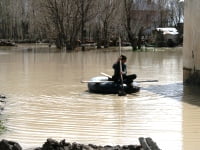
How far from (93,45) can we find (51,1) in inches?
379

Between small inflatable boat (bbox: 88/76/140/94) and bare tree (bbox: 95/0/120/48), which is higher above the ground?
bare tree (bbox: 95/0/120/48)

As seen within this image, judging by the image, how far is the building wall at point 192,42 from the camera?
14.2 meters

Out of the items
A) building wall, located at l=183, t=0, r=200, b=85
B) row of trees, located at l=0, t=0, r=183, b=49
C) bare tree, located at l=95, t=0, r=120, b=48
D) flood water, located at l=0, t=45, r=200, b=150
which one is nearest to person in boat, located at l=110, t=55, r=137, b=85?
flood water, located at l=0, t=45, r=200, b=150

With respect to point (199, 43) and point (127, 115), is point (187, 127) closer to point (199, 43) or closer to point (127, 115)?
point (127, 115)

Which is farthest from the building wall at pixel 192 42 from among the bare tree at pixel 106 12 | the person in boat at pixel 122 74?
the bare tree at pixel 106 12

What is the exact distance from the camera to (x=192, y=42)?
14609mm

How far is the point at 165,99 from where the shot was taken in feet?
39.5

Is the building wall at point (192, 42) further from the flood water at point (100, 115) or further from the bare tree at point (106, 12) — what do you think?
the bare tree at point (106, 12)

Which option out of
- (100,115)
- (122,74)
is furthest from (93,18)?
(100,115)

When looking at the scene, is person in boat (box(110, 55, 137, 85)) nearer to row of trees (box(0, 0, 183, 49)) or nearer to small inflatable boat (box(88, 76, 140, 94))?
small inflatable boat (box(88, 76, 140, 94))

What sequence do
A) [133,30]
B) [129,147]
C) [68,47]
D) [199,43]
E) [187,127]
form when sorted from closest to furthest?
[129,147], [187,127], [199,43], [68,47], [133,30]

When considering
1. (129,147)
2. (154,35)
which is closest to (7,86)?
(129,147)

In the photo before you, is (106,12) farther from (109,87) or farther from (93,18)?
Answer: (109,87)

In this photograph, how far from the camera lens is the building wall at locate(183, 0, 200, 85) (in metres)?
14.2
